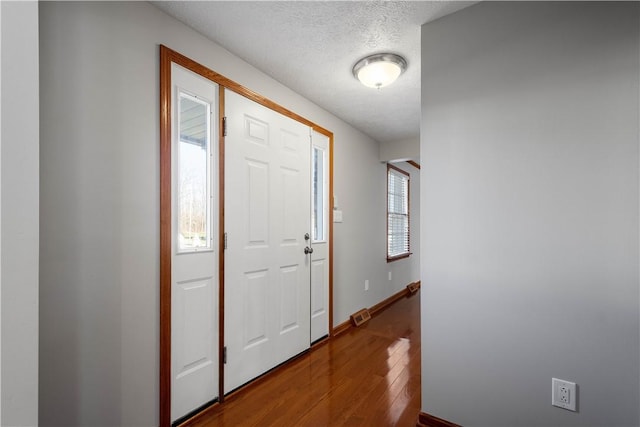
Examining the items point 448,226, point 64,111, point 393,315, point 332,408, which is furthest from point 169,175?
point 393,315

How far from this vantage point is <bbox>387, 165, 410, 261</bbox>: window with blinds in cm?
460

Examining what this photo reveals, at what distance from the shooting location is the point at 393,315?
12.7ft

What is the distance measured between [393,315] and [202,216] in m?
2.95

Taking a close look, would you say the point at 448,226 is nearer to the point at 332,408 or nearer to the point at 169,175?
the point at 332,408

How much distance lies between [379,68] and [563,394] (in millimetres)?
2117

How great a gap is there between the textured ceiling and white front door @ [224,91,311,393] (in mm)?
339

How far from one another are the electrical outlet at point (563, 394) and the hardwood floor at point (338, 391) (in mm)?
780

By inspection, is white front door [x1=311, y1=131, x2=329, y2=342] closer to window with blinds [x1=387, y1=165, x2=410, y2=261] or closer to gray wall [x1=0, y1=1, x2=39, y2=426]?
window with blinds [x1=387, y1=165, x2=410, y2=261]

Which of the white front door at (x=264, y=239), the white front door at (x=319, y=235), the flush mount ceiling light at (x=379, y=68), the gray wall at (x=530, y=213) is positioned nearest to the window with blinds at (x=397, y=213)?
the white front door at (x=319, y=235)

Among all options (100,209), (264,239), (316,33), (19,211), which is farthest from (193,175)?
(316,33)

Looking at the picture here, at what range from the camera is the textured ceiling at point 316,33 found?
Answer: 62.6 inches

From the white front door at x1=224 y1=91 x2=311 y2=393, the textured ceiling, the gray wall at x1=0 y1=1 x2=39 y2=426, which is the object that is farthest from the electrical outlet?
the gray wall at x1=0 y1=1 x2=39 y2=426

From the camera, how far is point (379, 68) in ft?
6.81

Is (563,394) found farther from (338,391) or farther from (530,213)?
(338,391)
